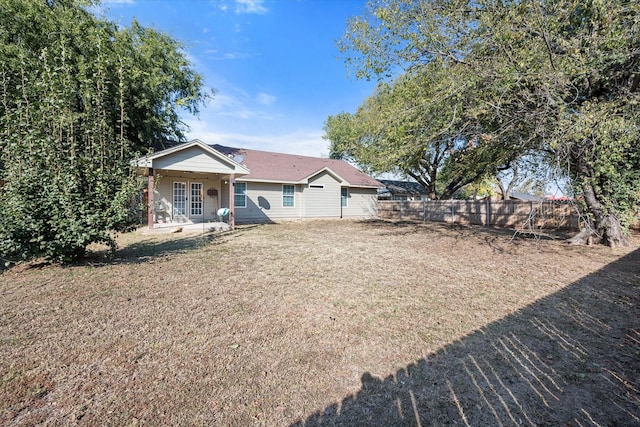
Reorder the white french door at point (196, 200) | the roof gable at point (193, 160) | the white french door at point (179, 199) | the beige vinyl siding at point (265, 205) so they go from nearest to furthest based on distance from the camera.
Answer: the roof gable at point (193, 160), the white french door at point (179, 199), the white french door at point (196, 200), the beige vinyl siding at point (265, 205)

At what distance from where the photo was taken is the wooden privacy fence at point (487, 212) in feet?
44.6

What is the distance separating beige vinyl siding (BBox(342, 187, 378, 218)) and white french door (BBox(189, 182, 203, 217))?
354 inches

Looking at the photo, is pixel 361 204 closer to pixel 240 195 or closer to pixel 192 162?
pixel 240 195

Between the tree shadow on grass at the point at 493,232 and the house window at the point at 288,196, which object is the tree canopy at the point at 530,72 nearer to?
the tree shadow on grass at the point at 493,232

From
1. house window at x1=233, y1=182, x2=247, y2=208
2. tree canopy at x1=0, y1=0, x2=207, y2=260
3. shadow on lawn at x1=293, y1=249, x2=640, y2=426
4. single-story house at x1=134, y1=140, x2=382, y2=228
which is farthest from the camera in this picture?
house window at x1=233, y1=182, x2=247, y2=208

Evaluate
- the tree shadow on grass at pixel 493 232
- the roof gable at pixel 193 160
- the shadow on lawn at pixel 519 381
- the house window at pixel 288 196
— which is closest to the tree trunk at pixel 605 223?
the tree shadow on grass at pixel 493 232

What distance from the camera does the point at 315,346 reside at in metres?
2.93

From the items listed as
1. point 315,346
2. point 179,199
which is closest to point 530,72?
point 315,346

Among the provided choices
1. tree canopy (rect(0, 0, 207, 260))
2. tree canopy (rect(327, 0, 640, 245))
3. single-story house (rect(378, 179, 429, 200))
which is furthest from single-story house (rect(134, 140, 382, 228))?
single-story house (rect(378, 179, 429, 200))

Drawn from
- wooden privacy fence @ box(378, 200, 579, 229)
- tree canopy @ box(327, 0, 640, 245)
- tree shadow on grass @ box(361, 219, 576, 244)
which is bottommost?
tree shadow on grass @ box(361, 219, 576, 244)

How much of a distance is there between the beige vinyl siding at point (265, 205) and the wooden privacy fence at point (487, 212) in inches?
325

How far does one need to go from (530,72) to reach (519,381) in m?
6.30

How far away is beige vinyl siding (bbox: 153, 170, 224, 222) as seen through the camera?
12328mm

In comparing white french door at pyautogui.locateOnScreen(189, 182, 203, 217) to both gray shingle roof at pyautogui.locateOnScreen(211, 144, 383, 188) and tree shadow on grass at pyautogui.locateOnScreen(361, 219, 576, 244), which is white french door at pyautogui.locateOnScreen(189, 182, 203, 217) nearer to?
gray shingle roof at pyautogui.locateOnScreen(211, 144, 383, 188)
